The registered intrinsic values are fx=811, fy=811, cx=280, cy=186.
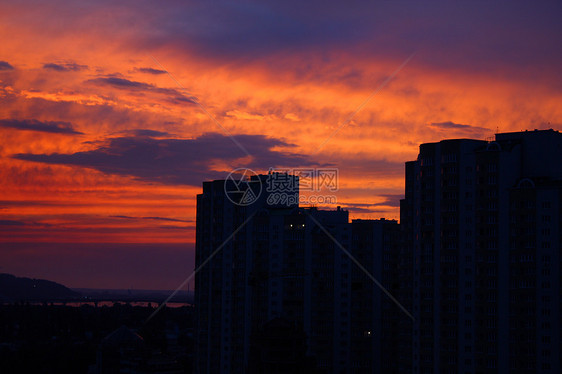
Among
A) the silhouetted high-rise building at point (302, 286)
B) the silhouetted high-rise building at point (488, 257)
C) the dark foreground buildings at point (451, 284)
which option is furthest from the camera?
the silhouetted high-rise building at point (302, 286)

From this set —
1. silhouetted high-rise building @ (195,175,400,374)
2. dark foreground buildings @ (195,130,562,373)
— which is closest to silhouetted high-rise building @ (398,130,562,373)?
dark foreground buildings @ (195,130,562,373)

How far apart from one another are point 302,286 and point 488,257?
1608 inches

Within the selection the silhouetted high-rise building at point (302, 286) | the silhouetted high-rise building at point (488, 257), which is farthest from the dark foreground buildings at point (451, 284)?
the silhouetted high-rise building at point (302, 286)

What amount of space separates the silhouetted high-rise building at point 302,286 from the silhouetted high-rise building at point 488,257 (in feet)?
85.6

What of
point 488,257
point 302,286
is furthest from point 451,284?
point 302,286

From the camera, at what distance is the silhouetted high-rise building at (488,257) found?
338ft

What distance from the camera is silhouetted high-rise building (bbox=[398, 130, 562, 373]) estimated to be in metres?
103

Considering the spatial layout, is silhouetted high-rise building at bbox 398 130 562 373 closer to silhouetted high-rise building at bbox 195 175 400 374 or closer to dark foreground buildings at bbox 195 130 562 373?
dark foreground buildings at bbox 195 130 562 373

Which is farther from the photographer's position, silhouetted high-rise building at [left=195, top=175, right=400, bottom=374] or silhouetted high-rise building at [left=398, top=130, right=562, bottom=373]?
silhouetted high-rise building at [left=195, top=175, right=400, bottom=374]

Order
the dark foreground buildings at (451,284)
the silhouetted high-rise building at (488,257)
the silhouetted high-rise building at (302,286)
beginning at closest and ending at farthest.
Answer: the silhouetted high-rise building at (488,257), the dark foreground buildings at (451,284), the silhouetted high-rise building at (302,286)

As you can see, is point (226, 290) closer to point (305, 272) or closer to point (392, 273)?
point (305, 272)

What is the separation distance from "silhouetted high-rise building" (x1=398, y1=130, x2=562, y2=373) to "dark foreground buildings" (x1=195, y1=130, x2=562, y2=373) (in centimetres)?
13

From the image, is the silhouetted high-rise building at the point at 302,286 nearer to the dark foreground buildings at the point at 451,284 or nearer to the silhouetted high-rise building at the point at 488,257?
the dark foreground buildings at the point at 451,284

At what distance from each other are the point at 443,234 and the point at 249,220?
49.3 meters
